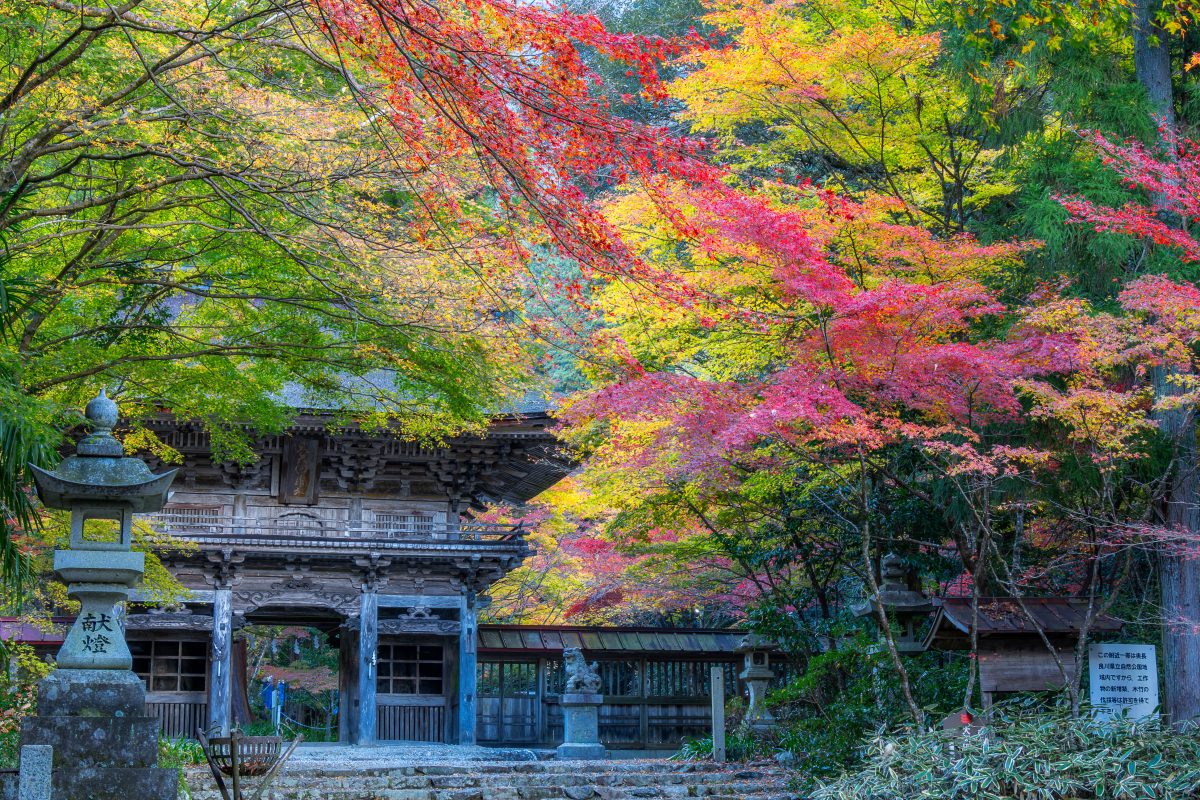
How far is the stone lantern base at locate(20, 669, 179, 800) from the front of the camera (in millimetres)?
8227

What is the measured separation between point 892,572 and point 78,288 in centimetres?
859

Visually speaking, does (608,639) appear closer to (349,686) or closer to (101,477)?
(349,686)

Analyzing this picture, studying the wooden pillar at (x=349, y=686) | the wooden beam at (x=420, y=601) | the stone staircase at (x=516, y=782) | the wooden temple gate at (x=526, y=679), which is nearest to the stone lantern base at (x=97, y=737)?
the stone staircase at (x=516, y=782)

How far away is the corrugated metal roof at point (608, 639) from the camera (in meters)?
21.1

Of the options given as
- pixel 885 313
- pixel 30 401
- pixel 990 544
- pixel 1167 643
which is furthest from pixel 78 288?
pixel 1167 643

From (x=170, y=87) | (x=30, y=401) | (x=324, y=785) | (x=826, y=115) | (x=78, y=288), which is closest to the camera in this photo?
(x=30, y=401)

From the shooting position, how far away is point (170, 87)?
8.50m

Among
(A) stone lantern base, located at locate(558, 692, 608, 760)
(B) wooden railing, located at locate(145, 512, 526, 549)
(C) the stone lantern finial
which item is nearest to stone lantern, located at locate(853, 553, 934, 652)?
(A) stone lantern base, located at locate(558, 692, 608, 760)

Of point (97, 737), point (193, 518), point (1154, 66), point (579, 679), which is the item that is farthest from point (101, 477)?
point (1154, 66)

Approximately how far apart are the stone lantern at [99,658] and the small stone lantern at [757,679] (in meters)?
8.34

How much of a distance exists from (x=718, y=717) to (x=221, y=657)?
317 inches

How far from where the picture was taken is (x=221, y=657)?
1814cm

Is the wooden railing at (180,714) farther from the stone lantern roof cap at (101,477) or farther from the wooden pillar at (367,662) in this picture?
the stone lantern roof cap at (101,477)

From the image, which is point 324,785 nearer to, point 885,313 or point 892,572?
point 892,572
